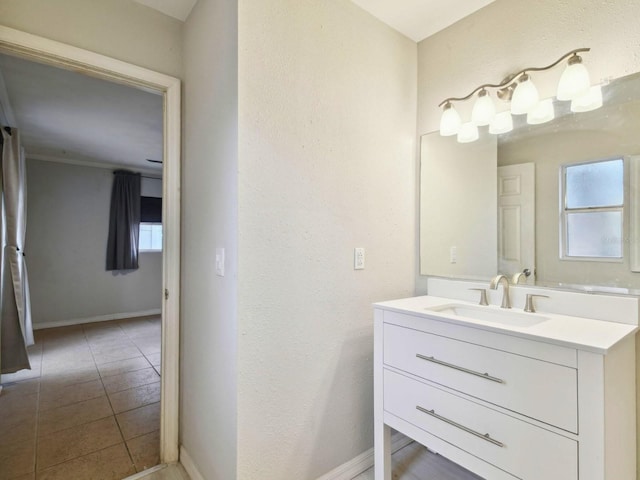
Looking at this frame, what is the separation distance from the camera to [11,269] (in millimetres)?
2746

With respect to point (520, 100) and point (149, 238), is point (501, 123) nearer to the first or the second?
point (520, 100)

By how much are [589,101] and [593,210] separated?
Result: 461 millimetres

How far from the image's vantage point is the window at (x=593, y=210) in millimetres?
1257

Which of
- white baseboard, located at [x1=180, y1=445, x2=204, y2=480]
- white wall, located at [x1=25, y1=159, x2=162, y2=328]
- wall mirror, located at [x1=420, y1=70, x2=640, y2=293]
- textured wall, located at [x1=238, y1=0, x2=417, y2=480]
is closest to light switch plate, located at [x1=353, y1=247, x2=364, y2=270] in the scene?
textured wall, located at [x1=238, y1=0, x2=417, y2=480]

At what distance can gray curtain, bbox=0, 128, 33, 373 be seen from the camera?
267 cm

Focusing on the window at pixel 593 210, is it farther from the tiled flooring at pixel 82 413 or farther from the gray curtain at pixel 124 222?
the gray curtain at pixel 124 222

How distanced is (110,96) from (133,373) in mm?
2553

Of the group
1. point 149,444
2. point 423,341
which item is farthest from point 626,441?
point 149,444

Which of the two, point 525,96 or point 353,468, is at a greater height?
point 525,96

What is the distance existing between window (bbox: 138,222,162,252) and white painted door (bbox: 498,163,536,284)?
5325mm

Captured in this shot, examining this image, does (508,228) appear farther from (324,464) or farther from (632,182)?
(324,464)

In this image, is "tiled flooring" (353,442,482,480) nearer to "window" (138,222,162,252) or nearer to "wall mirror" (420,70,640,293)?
"wall mirror" (420,70,640,293)

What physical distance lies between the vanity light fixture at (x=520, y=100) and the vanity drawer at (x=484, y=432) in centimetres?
131

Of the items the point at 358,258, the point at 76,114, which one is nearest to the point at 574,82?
the point at 358,258
